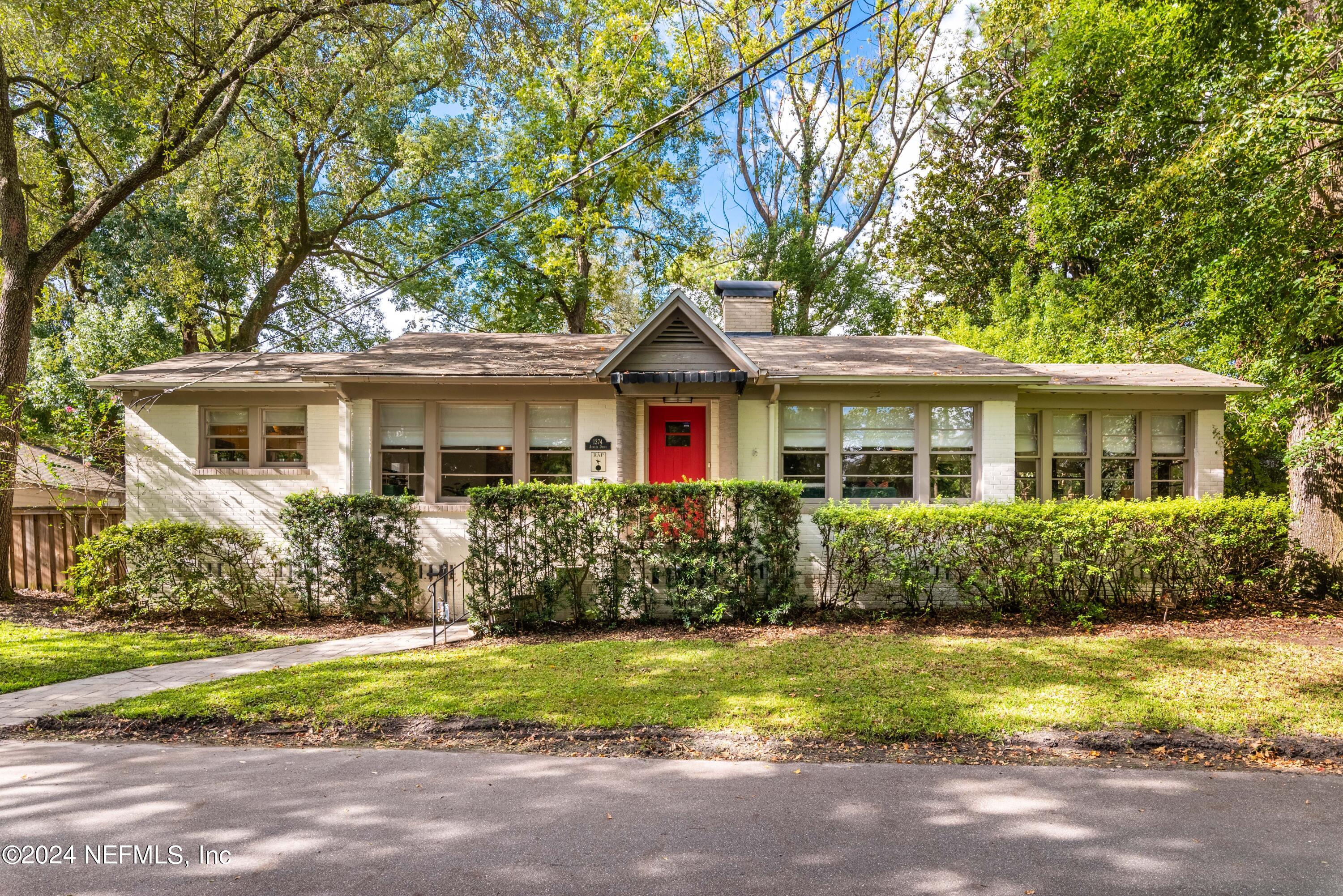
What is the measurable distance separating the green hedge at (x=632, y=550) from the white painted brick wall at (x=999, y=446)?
3819 millimetres

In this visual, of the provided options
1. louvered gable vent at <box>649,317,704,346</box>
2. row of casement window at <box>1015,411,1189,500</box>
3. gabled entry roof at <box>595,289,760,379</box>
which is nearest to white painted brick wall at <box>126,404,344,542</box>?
gabled entry roof at <box>595,289,760,379</box>

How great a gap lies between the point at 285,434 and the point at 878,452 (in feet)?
34.3

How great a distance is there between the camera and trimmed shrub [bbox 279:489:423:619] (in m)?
9.41

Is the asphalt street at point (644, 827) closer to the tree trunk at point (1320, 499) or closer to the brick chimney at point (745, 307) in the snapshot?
the tree trunk at point (1320, 499)

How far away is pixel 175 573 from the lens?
9.59m

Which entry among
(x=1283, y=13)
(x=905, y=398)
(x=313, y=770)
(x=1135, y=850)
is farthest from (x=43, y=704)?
(x=1283, y=13)

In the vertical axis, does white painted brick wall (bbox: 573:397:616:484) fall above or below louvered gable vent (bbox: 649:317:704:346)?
below

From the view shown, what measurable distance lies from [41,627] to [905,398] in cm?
1329

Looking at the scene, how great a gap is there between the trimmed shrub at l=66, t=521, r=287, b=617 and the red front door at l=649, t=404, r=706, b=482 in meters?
6.17

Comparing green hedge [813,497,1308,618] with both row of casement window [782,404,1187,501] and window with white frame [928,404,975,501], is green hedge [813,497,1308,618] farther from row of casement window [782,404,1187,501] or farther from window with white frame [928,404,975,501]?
window with white frame [928,404,975,501]

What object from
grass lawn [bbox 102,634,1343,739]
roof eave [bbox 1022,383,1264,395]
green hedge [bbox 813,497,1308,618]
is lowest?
grass lawn [bbox 102,634,1343,739]

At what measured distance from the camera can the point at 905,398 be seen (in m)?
10.5

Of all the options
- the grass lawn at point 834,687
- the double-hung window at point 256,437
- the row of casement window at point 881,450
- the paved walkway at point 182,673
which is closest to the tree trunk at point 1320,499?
the grass lawn at point 834,687

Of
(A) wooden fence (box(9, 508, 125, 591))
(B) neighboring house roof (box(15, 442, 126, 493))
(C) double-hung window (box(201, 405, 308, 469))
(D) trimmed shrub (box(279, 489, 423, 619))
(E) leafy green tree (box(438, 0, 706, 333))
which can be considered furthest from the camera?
(E) leafy green tree (box(438, 0, 706, 333))
